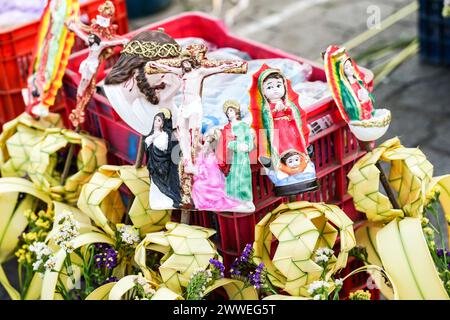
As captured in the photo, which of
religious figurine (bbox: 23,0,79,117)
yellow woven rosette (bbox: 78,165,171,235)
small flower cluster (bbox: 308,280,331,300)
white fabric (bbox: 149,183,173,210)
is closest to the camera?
small flower cluster (bbox: 308,280,331,300)

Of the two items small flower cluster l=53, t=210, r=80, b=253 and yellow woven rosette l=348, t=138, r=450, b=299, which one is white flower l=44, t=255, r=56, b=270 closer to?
small flower cluster l=53, t=210, r=80, b=253

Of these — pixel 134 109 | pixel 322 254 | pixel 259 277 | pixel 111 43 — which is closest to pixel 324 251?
pixel 322 254

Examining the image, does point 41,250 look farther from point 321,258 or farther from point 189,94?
point 321,258

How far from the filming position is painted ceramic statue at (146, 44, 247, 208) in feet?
6.15

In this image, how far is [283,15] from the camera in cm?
462

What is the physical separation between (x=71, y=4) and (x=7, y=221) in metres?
0.71

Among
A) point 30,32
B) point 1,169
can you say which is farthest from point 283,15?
point 1,169

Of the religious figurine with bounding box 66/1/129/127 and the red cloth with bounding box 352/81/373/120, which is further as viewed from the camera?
the religious figurine with bounding box 66/1/129/127

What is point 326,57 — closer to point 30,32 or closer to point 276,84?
point 276,84

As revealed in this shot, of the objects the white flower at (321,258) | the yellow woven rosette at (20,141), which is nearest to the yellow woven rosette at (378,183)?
the white flower at (321,258)

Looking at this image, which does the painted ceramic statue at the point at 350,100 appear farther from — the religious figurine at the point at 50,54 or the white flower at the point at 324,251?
the religious figurine at the point at 50,54

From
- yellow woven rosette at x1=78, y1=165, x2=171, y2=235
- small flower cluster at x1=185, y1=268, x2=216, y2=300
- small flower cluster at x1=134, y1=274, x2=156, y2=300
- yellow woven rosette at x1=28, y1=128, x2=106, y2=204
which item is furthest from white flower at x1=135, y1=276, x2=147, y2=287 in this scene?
yellow woven rosette at x1=28, y1=128, x2=106, y2=204

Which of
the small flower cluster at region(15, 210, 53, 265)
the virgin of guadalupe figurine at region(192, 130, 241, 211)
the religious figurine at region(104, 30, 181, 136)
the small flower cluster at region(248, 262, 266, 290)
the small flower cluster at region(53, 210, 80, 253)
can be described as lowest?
the small flower cluster at region(15, 210, 53, 265)

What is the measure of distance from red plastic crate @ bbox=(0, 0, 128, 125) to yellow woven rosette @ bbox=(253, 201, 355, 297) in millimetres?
1159
